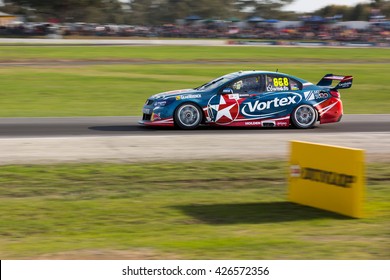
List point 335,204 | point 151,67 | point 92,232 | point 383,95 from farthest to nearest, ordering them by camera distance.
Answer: point 151,67
point 383,95
point 335,204
point 92,232

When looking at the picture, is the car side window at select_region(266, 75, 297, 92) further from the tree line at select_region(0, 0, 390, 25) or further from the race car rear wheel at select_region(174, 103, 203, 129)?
the tree line at select_region(0, 0, 390, 25)

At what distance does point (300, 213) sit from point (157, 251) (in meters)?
2.72

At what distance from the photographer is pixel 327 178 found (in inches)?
354

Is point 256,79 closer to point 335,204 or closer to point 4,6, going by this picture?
point 335,204

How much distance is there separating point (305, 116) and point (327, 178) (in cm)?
858

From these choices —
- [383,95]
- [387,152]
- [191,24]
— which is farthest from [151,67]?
[191,24]

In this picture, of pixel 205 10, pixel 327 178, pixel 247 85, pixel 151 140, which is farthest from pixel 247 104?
pixel 205 10

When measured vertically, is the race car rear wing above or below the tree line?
below

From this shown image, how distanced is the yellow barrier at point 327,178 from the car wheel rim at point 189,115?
737 cm

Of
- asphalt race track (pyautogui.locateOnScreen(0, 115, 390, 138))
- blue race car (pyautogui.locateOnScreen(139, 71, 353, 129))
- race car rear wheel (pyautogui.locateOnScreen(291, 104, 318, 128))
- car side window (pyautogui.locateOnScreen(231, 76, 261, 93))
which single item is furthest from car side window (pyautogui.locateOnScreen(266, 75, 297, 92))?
asphalt race track (pyautogui.locateOnScreen(0, 115, 390, 138))

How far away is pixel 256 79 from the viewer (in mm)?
17156

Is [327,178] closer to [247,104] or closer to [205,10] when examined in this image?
[247,104]

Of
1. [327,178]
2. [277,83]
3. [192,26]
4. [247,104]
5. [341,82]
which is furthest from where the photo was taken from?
[192,26]

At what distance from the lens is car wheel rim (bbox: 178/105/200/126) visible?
664 inches
